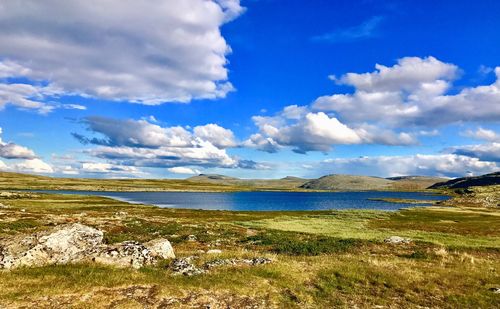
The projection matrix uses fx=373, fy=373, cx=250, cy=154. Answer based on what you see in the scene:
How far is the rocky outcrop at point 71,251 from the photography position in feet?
72.5

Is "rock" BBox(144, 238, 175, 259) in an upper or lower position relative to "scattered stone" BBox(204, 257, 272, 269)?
upper

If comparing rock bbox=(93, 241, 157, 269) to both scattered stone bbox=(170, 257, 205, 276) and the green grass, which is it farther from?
the green grass

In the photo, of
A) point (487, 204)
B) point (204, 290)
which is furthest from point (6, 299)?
point (487, 204)

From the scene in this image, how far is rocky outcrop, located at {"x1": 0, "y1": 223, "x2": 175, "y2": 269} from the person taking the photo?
22091 millimetres

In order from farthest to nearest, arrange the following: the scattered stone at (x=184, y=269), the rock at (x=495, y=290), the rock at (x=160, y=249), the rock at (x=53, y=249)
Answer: the rock at (x=160, y=249), the scattered stone at (x=184, y=269), the rock at (x=53, y=249), the rock at (x=495, y=290)

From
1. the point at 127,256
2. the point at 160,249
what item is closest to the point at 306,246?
the point at 160,249

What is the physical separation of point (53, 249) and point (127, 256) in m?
4.49

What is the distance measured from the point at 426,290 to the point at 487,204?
179m

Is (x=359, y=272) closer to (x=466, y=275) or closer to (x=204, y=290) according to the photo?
(x=466, y=275)

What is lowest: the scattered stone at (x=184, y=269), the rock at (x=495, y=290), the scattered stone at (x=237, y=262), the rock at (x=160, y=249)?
the rock at (x=495, y=290)

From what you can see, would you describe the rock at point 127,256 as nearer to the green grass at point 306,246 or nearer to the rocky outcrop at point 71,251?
the rocky outcrop at point 71,251

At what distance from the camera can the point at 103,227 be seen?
58.3 m

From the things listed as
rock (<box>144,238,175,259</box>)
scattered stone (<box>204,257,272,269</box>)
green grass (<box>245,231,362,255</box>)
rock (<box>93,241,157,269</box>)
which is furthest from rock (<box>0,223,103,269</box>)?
green grass (<box>245,231,362,255</box>)

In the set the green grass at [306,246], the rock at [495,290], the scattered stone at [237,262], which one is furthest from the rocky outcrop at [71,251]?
the rock at [495,290]
